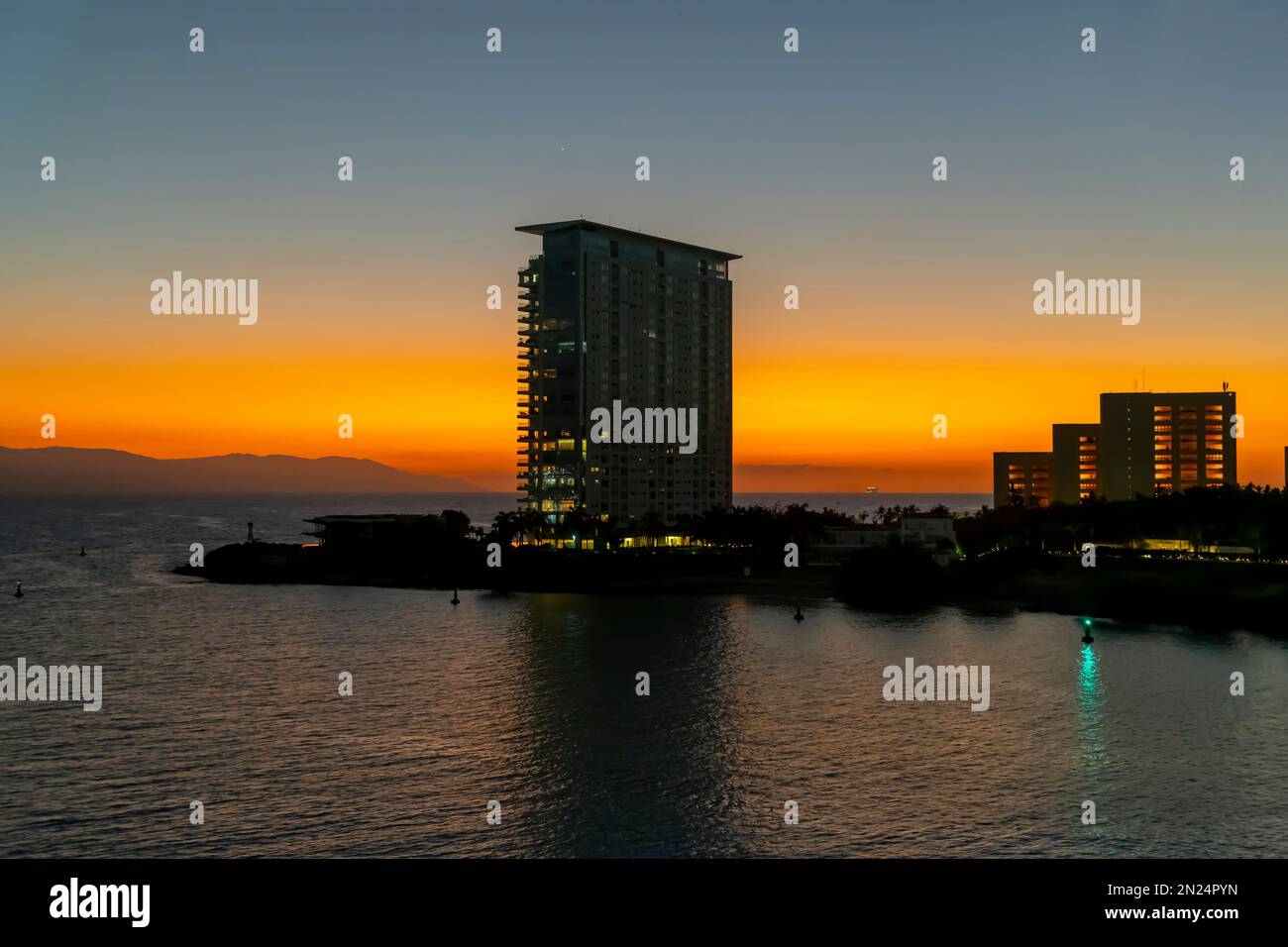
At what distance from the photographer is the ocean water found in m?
36.7

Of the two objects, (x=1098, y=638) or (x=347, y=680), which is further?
(x=1098, y=638)

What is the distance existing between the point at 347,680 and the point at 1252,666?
6203 cm

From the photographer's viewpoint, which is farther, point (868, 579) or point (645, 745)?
point (868, 579)

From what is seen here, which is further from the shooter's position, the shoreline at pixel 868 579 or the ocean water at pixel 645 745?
the shoreline at pixel 868 579

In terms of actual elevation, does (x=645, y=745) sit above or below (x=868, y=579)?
below

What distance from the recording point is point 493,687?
218 ft

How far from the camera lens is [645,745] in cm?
5025

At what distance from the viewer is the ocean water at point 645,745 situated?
3666cm

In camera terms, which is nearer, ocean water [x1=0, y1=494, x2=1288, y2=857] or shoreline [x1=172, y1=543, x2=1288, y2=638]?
ocean water [x1=0, y1=494, x2=1288, y2=857]
